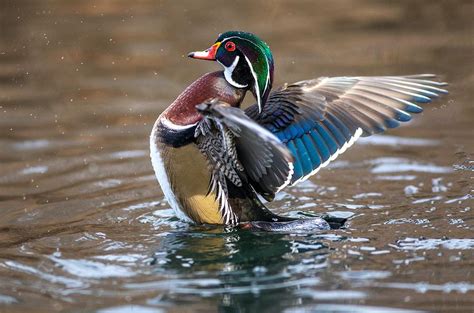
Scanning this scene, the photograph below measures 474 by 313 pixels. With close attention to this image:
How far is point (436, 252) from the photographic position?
16.6 ft

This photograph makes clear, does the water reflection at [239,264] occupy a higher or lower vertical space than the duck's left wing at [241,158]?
lower

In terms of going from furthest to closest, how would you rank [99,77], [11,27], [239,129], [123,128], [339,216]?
[11,27]
[99,77]
[123,128]
[339,216]
[239,129]

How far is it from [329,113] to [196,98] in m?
0.81

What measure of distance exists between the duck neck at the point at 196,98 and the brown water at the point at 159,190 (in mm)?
682

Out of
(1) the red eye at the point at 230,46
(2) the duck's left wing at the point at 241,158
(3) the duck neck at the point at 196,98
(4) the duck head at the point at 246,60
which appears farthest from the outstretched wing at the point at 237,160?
(1) the red eye at the point at 230,46

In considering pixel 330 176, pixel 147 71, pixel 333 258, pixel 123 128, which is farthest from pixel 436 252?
pixel 147 71

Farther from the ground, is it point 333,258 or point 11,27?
point 11,27

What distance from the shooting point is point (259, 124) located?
5398 mm

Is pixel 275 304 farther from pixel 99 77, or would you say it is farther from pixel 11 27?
pixel 11 27

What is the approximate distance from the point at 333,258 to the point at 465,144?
8.36ft

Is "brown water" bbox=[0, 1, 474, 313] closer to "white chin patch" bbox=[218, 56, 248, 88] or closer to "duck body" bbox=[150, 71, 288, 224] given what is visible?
"duck body" bbox=[150, 71, 288, 224]

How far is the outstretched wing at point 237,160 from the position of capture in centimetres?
527

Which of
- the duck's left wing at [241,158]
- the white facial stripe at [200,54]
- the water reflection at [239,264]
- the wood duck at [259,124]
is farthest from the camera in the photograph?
the white facial stripe at [200,54]

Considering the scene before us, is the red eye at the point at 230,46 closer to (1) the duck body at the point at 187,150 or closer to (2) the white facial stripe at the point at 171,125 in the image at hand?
(1) the duck body at the point at 187,150
